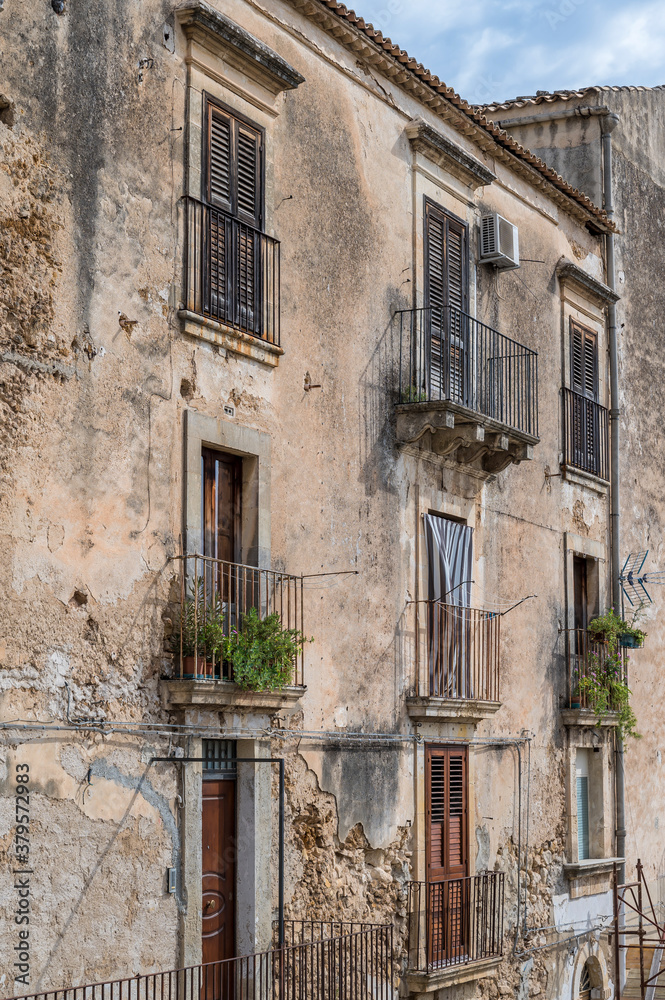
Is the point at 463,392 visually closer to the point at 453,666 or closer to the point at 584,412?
the point at 453,666

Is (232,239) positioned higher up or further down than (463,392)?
higher up

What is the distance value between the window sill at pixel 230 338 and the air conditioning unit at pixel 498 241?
4987mm

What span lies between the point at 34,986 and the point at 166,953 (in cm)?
145

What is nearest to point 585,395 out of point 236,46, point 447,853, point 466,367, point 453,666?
point 466,367

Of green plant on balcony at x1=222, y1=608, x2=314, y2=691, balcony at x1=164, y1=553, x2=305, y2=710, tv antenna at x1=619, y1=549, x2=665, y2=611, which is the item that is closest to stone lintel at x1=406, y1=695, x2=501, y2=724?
balcony at x1=164, y1=553, x2=305, y2=710

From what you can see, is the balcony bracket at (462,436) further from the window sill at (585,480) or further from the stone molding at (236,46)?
the stone molding at (236,46)

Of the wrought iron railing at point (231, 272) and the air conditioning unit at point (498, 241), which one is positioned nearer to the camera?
the wrought iron railing at point (231, 272)

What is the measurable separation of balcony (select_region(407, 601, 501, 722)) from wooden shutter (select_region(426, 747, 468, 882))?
51 cm

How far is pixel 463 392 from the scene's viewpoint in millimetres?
15523

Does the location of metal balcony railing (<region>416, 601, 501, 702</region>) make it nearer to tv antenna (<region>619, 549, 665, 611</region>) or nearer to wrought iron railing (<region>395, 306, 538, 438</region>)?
wrought iron railing (<region>395, 306, 538, 438</region>)

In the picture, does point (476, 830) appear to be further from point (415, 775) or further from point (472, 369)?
point (472, 369)

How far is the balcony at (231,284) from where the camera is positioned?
11.8 metres

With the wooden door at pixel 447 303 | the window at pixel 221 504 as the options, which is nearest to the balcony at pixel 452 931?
the window at pixel 221 504

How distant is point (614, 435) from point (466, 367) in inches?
223
